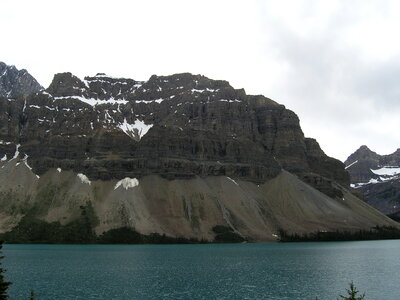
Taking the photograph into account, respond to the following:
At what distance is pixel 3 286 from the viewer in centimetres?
2964

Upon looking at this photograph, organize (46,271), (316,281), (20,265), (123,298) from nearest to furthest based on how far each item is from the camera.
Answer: (123,298)
(316,281)
(46,271)
(20,265)

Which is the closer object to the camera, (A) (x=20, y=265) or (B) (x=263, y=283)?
(B) (x=263, y=283)

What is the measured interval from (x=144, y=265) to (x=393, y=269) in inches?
2229

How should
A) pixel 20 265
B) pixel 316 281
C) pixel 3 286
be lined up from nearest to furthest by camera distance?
pixel 3 286
pixel 316 281
pixel 20 265

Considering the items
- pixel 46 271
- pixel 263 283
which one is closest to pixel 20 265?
pixel 46 271

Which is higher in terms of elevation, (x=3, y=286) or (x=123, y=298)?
(x=3, y=286)

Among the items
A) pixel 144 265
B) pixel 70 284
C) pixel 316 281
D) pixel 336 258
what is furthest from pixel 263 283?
pixel 336 258

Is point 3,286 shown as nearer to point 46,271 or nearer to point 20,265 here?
point 46,271

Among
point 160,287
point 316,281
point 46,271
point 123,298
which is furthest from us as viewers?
point 46,271

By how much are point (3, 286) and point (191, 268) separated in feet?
266

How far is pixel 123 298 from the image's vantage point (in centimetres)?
7000

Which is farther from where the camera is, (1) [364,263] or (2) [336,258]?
(2) [336,258]

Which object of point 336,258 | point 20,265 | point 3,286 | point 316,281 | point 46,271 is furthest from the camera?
point 336,258

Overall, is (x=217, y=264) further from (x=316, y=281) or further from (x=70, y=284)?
(x=70, y=284)
